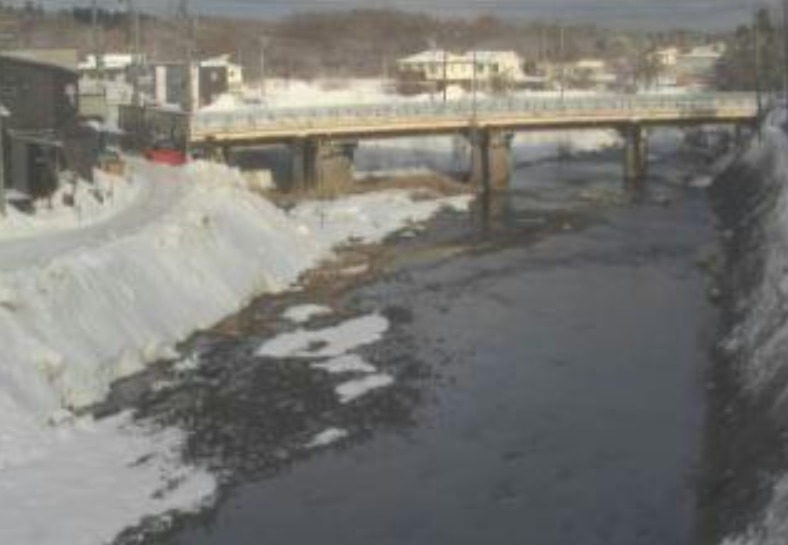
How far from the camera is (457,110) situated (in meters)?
69.4

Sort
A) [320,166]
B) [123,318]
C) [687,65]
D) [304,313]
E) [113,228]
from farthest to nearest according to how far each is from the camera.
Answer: [687,65] < [320,166] < [113,228] < [304,313] < [123,318]

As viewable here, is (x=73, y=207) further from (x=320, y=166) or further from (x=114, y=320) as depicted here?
(x=320, y=166)

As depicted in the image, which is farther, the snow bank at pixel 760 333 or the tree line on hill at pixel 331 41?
the tree line on hill at pixel 331 41

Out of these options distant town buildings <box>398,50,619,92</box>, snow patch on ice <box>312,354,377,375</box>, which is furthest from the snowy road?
distant town buildings <box>398,50,619,92</box>

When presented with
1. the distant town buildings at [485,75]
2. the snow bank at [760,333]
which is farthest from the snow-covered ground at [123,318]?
the distant town buildings at [485,75]

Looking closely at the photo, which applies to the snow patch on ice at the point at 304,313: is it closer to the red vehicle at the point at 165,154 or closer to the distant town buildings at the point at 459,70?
the red vehicle at the point at 165,154

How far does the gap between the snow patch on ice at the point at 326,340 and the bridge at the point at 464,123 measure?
29184 mm

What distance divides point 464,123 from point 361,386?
1650 inches

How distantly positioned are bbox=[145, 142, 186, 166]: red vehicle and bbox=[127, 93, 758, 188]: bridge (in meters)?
1.63

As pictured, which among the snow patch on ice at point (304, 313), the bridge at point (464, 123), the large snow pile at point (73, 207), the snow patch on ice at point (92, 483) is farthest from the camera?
the bridge at point (464, 123)

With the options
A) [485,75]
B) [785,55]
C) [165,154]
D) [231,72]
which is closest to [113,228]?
[165,154]

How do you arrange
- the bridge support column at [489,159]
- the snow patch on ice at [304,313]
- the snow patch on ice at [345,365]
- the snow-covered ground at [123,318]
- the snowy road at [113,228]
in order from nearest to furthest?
the snow-covered ground at [123,318] → the snow patch on ice at [345,365] → the snowy road at [113,228] → the snow patch on ice at [304,313] → the bridge support column at [489,159]

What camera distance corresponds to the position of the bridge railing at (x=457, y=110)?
2525 inches

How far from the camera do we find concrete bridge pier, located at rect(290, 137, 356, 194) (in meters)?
64.9
